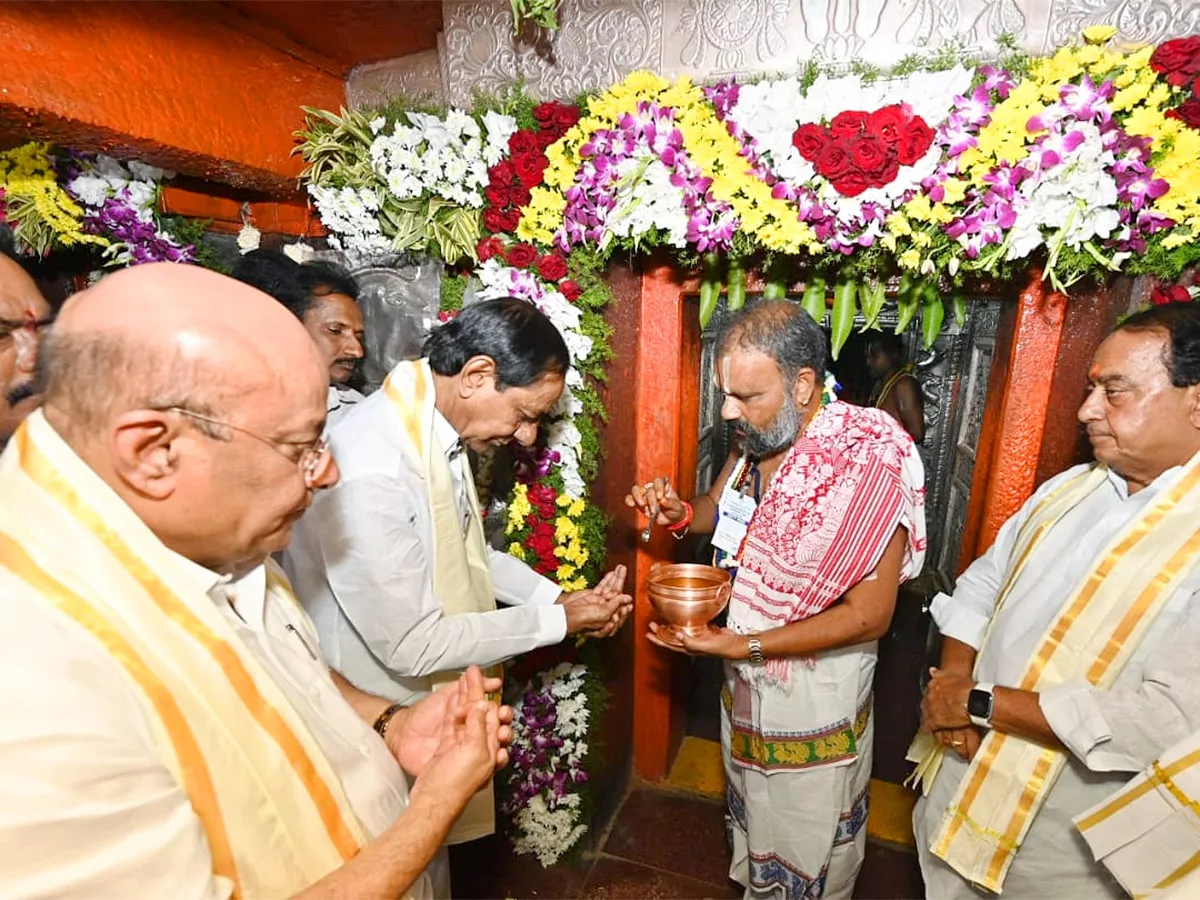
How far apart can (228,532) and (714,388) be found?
268cm

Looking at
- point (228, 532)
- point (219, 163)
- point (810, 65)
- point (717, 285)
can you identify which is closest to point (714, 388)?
point (717, 285)

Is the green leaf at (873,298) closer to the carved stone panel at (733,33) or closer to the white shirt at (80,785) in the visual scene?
the carved stone panel at (733,33)

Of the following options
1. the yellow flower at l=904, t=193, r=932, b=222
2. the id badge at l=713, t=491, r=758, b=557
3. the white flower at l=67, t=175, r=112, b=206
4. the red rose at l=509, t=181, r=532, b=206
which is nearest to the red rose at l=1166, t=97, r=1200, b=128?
the yellow flower at l=904, t=193, r=932, b=222

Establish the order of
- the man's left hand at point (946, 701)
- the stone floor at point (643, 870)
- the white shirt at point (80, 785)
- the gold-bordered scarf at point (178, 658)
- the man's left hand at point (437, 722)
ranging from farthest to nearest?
the stone floor at point (643, 870), the man's left hand at point (946, 701), the man's left hand at point (437, 722), the gold-bordered scarf at point (178, 658), the white shirt at point (80, 785)

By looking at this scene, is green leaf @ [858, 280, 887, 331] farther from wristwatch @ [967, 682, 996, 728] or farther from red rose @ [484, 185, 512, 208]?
red rose @ [484, 185, 512, 208]

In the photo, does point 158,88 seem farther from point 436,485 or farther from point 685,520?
point 685,520

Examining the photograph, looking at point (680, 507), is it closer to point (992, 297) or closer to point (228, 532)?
point (992, 297)

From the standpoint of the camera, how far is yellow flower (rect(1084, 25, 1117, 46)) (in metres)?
1.79

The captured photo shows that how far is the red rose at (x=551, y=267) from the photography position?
2.52 meters

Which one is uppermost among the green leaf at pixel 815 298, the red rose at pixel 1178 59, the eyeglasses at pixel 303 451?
the red rose at pixel 1178 59

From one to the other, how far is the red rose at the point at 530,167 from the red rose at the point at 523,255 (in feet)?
0.79

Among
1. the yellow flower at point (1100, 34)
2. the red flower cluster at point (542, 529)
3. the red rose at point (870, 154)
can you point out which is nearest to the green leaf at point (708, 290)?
the red rose at point (870, 154)

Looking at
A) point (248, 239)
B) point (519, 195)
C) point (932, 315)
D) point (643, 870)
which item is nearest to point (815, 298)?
point (932, 315)

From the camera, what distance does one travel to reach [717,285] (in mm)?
2555
